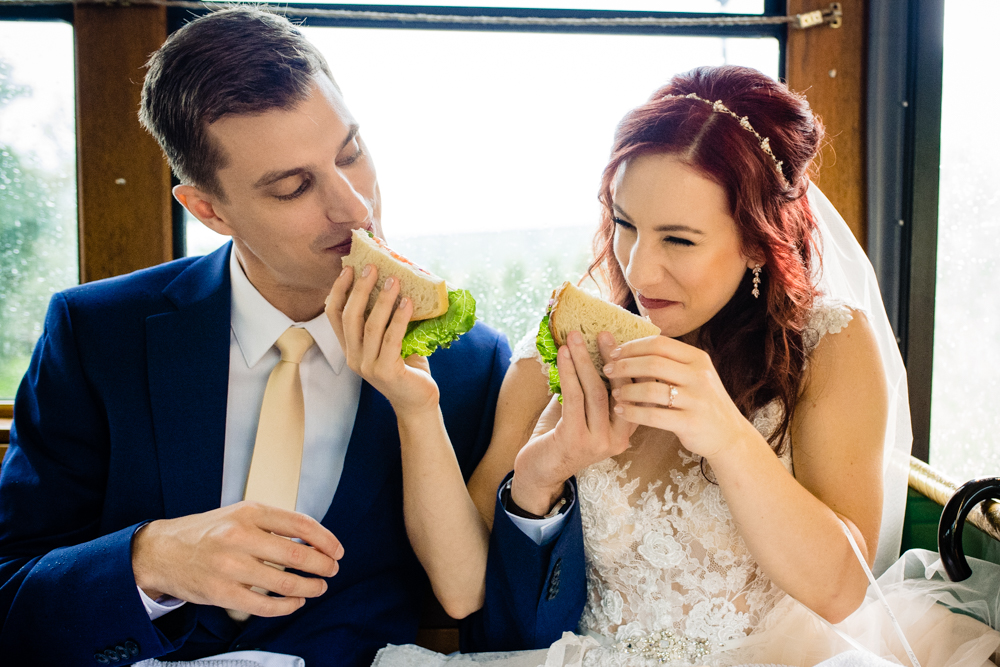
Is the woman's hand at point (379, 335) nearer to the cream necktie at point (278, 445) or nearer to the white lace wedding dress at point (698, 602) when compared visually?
the cream necktie at point (278, 445)

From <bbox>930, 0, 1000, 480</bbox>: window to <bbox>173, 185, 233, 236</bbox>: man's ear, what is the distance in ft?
8.96

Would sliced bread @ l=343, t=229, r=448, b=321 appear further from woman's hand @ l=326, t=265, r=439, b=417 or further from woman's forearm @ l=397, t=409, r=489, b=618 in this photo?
woman's forearm @ l=397, t=409, r=489, b=618

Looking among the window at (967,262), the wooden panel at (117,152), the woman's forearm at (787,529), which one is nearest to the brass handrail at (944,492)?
the woman's forearm at (787,529)

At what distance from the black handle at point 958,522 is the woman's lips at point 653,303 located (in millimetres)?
799

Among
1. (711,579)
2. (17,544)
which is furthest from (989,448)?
(17,544)

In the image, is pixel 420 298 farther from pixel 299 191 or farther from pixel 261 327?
pixel 261 327

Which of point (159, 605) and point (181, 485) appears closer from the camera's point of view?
point (159, 605)

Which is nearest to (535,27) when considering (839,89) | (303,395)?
(839,89)

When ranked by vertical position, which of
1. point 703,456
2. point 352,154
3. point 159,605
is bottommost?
point 159,605

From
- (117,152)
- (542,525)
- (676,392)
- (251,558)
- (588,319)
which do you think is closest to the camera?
(676,392)

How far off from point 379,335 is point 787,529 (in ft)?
3.14

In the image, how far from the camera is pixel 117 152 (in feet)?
8.24

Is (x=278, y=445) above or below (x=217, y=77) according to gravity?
below

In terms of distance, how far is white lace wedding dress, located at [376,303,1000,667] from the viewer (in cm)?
164
